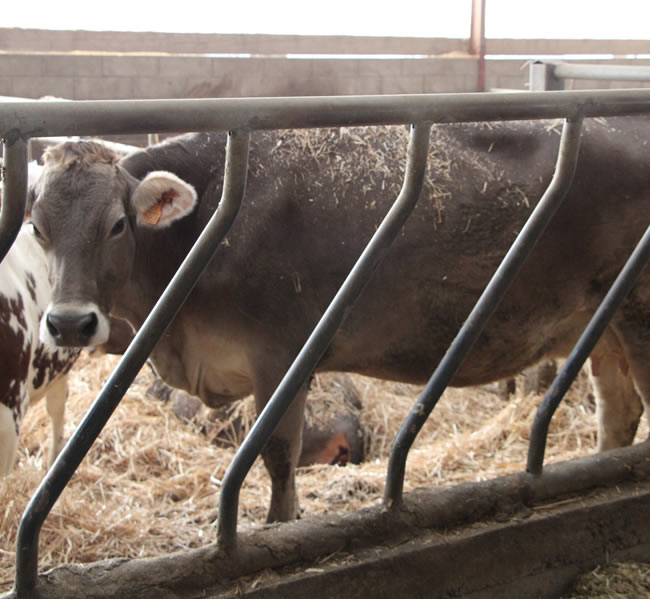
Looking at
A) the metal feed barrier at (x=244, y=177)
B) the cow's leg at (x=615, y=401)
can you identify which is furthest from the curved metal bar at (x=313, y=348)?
the cow's leg at (x=615, y=401)

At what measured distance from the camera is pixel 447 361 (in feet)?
6.42

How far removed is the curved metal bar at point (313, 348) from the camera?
1.72 metres

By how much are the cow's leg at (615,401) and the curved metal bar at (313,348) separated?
199 cm

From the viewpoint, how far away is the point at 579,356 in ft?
7.02

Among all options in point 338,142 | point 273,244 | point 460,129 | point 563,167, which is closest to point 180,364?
point 273,244

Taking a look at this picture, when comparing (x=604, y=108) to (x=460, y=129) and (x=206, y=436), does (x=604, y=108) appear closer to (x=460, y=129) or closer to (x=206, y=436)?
(x=460, y=129)

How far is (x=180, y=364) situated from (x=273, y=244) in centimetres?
62

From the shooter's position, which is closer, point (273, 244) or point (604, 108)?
point (604, 108)

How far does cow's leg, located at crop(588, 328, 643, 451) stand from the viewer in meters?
3.51

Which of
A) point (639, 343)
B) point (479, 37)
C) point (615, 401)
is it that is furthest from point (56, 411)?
point (479, 37)

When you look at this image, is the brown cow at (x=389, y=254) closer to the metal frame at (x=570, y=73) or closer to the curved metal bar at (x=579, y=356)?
the metal frame at (x=570, y=73)

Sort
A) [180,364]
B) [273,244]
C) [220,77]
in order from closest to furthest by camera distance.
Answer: [273,244] → [180,364] → [220,77]

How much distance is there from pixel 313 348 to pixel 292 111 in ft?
1.60

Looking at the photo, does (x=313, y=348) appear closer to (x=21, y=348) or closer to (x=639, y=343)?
(x=639, y=343)
